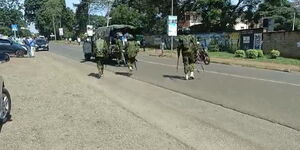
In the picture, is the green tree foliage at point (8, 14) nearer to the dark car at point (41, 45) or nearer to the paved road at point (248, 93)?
the dark car at point (41, 45)

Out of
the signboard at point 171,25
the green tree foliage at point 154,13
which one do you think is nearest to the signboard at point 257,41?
the signboard at point 171,25

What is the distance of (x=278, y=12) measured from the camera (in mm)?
57219

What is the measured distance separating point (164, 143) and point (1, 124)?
3.25 m

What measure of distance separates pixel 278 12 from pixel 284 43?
24332mm

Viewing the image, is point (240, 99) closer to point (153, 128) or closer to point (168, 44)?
point (153, 128)

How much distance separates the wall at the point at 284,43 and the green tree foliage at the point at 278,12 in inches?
528

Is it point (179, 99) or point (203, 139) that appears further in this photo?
point (179, 99)

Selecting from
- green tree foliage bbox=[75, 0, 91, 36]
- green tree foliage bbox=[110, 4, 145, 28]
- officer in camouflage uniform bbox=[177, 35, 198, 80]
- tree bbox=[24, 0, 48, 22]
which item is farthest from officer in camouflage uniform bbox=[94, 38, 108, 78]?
tree bbox=[24, 0, 48, 22]

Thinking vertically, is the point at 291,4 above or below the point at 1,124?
above

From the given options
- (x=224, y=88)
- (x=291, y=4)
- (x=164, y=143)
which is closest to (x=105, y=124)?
(x=164, y=143)

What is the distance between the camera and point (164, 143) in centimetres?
677

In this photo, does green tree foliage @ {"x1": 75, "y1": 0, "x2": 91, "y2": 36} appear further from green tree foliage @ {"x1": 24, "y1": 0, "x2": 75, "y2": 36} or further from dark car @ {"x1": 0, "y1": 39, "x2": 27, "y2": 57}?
dark car @ {"x1": 0, "y1": 39, "x2": 27, "y2": 57}

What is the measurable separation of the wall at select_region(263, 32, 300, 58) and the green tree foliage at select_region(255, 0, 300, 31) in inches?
528

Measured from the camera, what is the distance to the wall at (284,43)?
3303 cm
